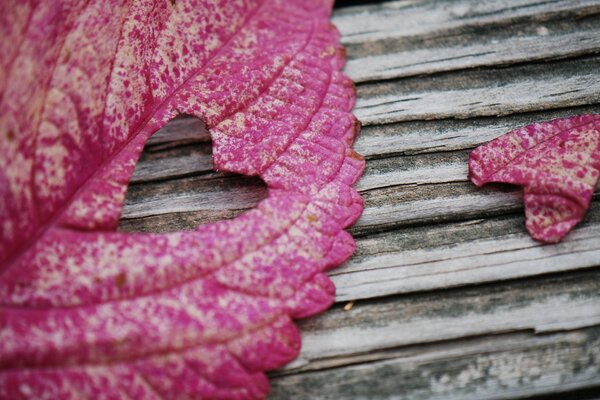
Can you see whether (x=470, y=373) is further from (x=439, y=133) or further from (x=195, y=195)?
(x=195, y=195)

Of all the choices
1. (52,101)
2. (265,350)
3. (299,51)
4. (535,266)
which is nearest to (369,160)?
(299,51)

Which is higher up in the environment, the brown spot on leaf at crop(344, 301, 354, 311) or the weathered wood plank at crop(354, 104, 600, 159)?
the weathered wood plank at crop(354, 104, 600, 159)

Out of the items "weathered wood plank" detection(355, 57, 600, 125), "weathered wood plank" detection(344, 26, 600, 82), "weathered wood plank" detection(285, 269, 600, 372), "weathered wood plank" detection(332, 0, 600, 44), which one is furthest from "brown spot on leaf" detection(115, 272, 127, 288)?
"weathered wood plank" detection(332, 0, 600, 44)

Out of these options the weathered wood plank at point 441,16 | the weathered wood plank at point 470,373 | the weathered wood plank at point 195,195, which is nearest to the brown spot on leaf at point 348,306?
the weathered wood plank at point 470,373

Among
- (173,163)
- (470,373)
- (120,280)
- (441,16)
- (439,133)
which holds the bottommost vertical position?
(470,373)

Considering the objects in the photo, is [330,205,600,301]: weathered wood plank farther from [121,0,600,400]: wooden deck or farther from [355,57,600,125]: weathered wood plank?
[355,57,600,125]: weathered wood plank

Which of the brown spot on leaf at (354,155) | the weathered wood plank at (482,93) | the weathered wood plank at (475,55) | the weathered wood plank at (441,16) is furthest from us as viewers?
the weathered wood plank at (441,16)

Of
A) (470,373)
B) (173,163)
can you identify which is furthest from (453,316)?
(173,163)

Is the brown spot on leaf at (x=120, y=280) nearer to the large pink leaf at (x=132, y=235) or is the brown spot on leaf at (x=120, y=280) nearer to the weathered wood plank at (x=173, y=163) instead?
the large pink leaf at (x=132, y=235)
